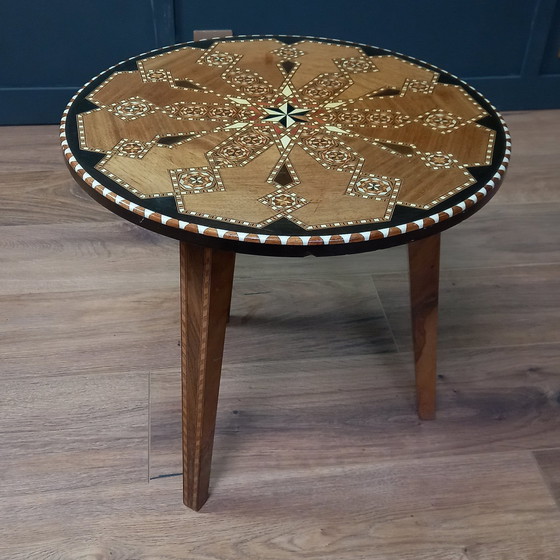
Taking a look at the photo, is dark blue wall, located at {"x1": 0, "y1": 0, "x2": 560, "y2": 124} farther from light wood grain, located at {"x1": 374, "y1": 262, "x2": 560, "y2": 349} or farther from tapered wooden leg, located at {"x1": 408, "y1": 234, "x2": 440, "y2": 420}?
tapered wooden leg, located at {"x1": 408, "y1": 234, "x2": 440, "y2": 420}

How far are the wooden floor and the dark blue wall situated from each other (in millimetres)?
434

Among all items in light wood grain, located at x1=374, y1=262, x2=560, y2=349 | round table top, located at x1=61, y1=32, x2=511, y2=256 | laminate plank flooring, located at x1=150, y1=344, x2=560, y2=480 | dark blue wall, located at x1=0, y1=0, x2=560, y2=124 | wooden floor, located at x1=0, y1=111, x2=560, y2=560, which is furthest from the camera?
dark blue wall, located at x1=0, y1=0, x2=560, y2=124

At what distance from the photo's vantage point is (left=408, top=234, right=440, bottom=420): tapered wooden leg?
3.28 feet

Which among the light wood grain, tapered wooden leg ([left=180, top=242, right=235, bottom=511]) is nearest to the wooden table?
tapered wooden leg ([left=180, top=242, right=235, bottom=511])

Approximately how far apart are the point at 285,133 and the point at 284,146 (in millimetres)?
40

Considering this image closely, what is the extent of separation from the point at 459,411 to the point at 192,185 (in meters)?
0.66

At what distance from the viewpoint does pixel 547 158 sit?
1.90m

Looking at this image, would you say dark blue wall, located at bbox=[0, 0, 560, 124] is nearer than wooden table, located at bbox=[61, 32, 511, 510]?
No

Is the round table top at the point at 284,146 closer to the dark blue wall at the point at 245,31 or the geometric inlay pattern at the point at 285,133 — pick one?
the geometric inlay pattern at the point at 285,133

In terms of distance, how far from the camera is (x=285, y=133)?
95 centimetres

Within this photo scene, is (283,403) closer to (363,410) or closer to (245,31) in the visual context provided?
(363,410)

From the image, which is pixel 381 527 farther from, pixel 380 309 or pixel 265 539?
pixel 380 309

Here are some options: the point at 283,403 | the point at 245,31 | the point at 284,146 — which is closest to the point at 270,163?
the point at 284,146

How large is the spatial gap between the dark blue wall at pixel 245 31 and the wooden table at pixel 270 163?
2.40 feet
